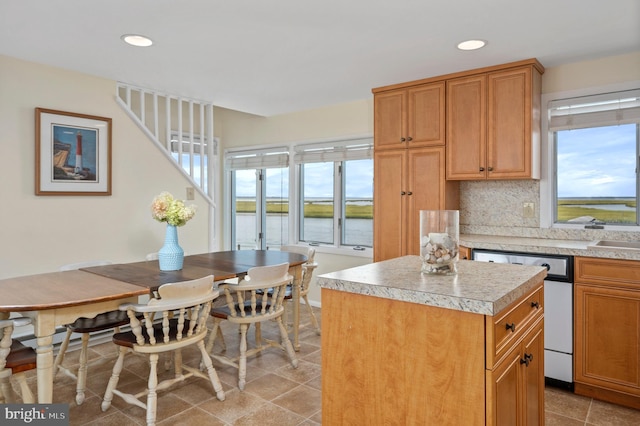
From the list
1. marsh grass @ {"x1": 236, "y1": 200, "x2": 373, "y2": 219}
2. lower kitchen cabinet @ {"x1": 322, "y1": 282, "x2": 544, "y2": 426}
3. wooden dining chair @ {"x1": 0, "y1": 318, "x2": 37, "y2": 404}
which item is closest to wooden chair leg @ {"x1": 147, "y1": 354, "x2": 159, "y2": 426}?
wooden dining chair @ {"x1": 0, "y1": 318, "x2": 37, "y2": 404}

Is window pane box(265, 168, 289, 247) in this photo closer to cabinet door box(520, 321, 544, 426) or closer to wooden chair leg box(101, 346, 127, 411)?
wooden chair leg box(101, 346, 127, 411)

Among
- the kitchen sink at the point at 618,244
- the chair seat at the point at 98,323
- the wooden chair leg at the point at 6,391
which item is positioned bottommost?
the wooden chair leg at the point at 6,391

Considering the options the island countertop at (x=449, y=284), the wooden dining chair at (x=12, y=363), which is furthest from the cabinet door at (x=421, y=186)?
the wooden dining chair at (x=12, y=363)

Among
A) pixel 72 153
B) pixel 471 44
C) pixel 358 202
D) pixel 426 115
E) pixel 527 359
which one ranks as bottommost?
pixel 527 359

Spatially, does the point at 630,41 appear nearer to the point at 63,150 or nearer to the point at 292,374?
the point at 292,374

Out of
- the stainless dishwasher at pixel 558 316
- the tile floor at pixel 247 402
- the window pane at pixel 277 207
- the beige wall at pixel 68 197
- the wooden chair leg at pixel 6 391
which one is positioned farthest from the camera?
the window pane at pixel 277 207

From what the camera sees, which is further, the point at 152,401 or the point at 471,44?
the point at 471,44

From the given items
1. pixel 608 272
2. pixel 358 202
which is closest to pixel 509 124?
pixel 608 272

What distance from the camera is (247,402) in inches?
104

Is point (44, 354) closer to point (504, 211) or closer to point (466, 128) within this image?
point (466, 128)

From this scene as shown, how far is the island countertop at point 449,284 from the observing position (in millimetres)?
1334

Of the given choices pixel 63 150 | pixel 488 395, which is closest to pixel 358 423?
pixel 488 395

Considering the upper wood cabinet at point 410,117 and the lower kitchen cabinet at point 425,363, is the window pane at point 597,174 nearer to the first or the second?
the upper wood cabinet at point 410,117

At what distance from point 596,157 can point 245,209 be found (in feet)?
13.5
